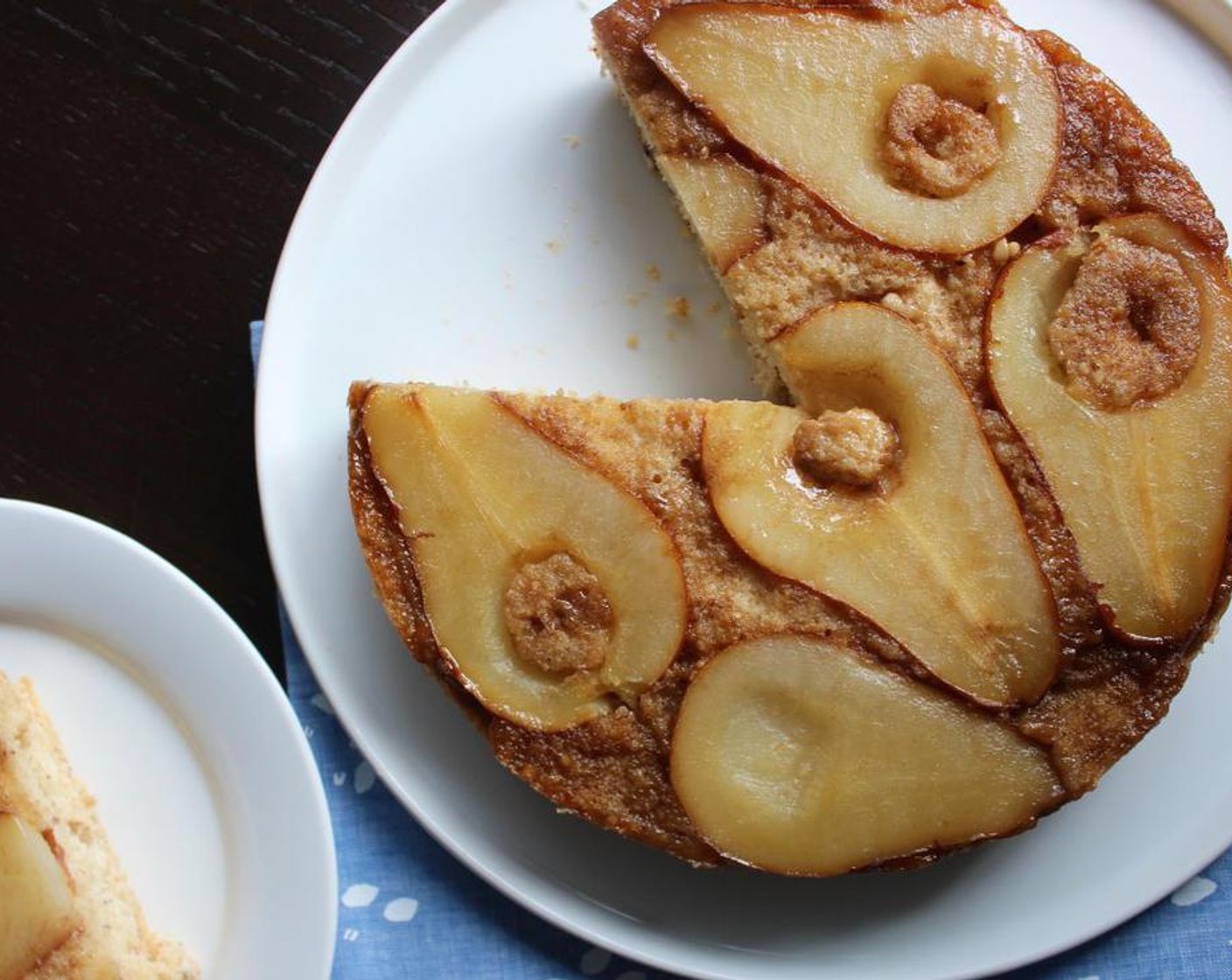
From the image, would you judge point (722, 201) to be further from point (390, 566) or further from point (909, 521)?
point (390, 566)

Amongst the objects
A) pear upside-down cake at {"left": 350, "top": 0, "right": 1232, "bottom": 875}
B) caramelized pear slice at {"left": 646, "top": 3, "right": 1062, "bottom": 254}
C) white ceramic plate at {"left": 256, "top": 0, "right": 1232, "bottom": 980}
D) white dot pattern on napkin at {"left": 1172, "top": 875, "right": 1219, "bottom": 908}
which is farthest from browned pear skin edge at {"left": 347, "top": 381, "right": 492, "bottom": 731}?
white dot pattern on napkin at {"left": 1172, "top": 875, "right": 1219, "bottom": 908}

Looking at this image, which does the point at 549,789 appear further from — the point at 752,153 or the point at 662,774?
the point at 752,153

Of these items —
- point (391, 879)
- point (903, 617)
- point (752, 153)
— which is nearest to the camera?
point (903, 617)

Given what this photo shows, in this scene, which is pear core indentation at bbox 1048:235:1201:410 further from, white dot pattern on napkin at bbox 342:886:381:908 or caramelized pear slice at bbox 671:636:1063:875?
white dot pattern on napkin at bbox 342:886:381:908

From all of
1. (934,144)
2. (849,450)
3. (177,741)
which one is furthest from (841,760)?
(177,741)

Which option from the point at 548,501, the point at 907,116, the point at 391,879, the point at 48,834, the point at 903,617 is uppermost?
the point at 907,116

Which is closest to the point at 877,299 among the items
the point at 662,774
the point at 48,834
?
the point at 662,774
